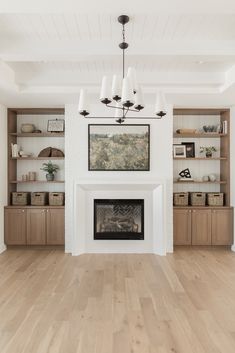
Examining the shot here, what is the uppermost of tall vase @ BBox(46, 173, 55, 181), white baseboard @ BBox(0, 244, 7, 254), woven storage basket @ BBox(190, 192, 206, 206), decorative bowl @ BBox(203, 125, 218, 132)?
decorative bowl @ BBox(203, 125, 218, 132)

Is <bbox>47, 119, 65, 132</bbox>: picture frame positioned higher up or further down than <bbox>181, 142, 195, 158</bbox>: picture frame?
higher up

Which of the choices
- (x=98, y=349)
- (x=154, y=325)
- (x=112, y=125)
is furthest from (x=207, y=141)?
(x=98, y=349)

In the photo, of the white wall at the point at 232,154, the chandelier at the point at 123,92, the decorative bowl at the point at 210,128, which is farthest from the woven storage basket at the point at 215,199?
the chandelier at the point at 123,92

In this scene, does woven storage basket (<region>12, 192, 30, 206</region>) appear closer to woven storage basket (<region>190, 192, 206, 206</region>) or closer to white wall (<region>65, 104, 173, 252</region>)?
white wall (<region>65, 104, 173, 252</region>)

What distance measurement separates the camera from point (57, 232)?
A: 6023mm

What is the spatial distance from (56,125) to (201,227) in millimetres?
→ 3441

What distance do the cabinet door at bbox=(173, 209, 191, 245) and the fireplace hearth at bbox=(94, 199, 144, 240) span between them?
665mm

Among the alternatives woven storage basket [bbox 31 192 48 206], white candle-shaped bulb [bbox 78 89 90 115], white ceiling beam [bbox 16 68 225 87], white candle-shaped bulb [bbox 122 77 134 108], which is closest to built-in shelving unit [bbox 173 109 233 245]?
white ceiling beam [bbox 16 68 225 87]

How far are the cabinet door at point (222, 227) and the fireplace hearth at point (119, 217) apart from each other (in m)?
1.40

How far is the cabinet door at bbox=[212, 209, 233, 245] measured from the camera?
603 centimetres

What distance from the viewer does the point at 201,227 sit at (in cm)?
602

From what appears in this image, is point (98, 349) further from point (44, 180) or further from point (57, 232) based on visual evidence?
point (44, 180)

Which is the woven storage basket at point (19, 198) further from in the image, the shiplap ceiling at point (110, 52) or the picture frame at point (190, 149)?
the picture frame at point (190, 149)

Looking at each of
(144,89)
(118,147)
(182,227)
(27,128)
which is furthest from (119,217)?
(27,128)
